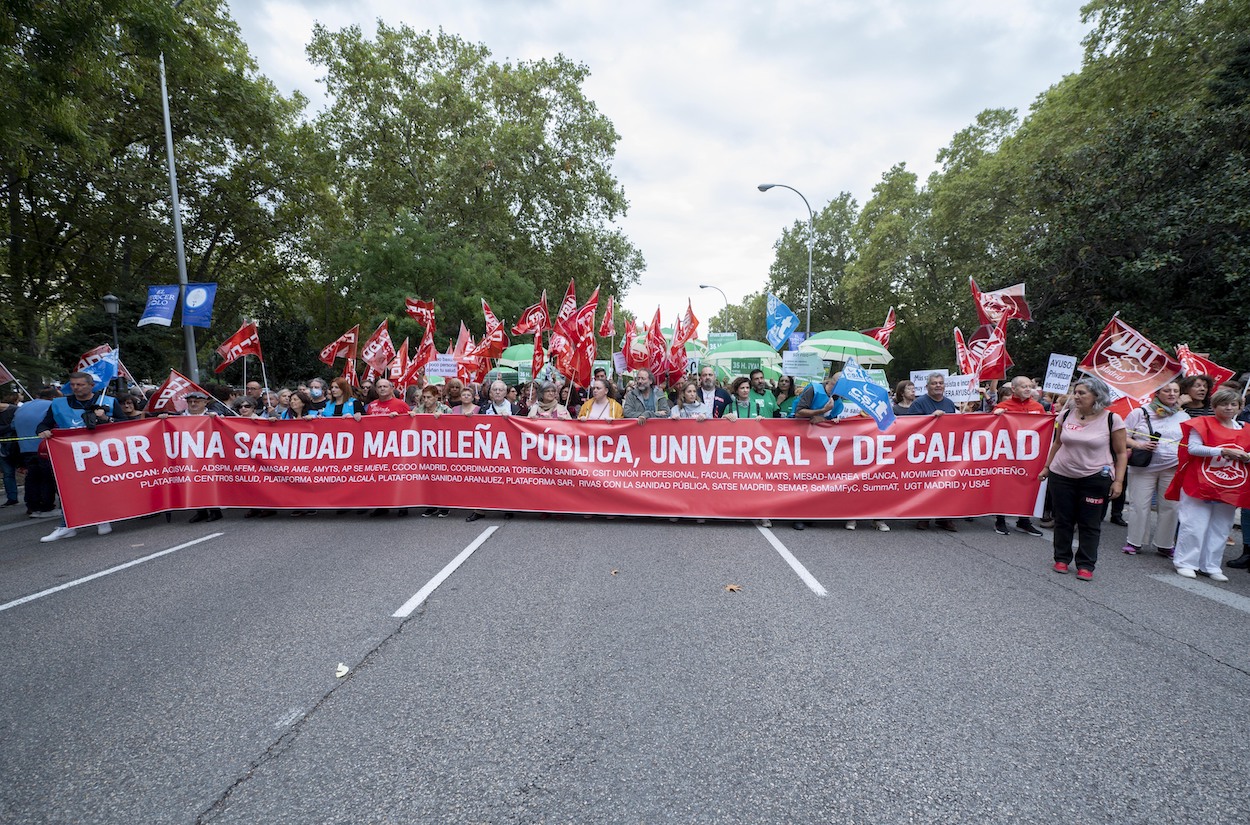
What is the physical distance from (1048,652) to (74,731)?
5158 mm

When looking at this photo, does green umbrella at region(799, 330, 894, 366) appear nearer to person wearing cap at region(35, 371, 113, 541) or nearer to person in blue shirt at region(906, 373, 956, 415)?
person in blue shirt at region(906, 373, 956, 415)

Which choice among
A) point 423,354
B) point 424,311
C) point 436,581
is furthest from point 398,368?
point 436,581

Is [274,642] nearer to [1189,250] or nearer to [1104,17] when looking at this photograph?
[1189,250]

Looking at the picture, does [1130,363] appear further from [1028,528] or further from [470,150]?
[470,150]

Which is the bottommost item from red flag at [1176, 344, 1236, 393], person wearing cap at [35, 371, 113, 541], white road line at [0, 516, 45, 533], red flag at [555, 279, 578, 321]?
white road line at [0, 516, 45, 533]

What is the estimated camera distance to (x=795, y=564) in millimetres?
5359

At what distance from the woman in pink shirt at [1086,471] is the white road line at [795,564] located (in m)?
2.28

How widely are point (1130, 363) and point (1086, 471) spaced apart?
7.62 ft

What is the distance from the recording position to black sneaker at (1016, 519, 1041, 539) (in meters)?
6.78

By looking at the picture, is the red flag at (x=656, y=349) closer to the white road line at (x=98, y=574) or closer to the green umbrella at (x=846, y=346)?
the green umbrella at (x=846, y=346)

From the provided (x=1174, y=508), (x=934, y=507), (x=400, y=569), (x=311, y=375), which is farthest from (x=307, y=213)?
(x=1174, y=508)

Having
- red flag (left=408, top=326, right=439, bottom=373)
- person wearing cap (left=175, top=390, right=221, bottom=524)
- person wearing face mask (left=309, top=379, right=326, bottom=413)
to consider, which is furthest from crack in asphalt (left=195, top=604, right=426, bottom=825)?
red flag (left=408, top=326, right=439, bottom=373)

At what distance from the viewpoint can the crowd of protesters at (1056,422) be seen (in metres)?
5.14

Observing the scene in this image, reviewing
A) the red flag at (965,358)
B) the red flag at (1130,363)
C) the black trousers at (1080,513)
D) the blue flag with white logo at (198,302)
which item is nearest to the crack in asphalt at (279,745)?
the black trousers at (1080,513)
